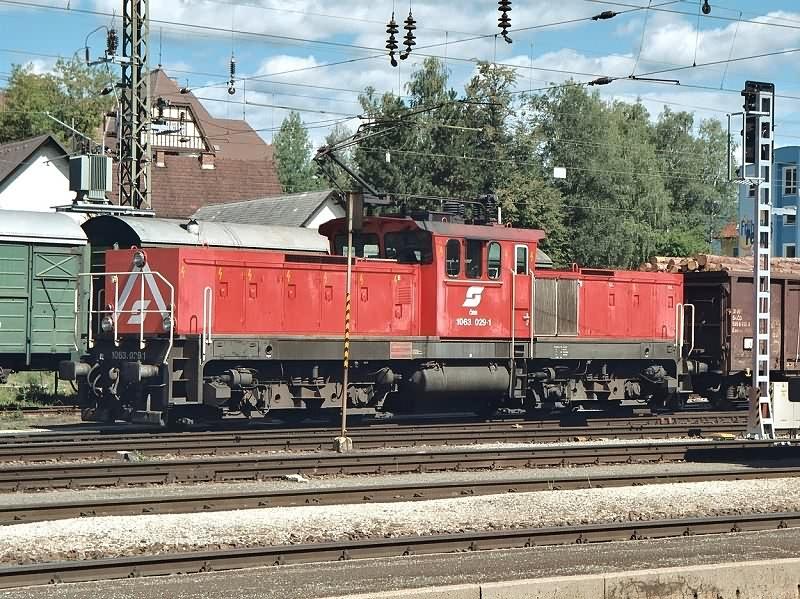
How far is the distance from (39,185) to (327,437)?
31.8 meters

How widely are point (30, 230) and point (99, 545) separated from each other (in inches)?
596

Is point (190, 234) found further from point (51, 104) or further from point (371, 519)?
point (51, 104)

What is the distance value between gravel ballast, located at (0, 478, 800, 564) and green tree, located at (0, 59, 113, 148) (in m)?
51.2

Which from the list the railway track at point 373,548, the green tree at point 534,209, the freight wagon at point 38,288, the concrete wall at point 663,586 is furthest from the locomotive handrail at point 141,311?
the green tree at point 534,209

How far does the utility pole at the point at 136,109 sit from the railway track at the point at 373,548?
65.6ft

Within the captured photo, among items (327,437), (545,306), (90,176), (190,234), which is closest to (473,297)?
(545,306)

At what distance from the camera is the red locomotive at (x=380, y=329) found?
64.9 ft

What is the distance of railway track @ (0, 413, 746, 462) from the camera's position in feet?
57.1

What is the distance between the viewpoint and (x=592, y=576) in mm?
8867

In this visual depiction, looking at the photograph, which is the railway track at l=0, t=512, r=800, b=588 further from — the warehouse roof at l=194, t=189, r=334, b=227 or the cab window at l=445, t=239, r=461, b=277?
the warehouse roof at l=194, t=189, r=334, b=227

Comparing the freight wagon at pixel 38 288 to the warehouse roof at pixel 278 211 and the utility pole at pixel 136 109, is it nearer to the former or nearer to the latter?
the utility pole at pixel 136 109

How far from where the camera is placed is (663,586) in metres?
8.95

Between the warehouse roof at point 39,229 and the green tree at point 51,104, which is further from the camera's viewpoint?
the green tree at point 51,104

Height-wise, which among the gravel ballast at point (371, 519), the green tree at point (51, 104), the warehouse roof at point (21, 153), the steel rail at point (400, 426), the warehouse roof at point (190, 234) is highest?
the green tree at point (51, 104)
